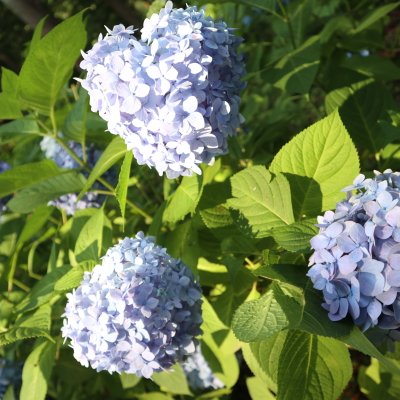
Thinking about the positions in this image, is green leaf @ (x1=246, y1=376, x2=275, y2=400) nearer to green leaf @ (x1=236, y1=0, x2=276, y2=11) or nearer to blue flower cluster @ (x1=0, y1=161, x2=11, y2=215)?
green leaf @ (x1=236, y1=0, x2=276, y2=11)

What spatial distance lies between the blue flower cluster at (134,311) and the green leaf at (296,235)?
25cm

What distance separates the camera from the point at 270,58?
1591 millimetres

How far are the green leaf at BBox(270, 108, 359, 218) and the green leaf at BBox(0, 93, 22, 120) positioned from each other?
651 mm

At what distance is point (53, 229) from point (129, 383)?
1.61 feet

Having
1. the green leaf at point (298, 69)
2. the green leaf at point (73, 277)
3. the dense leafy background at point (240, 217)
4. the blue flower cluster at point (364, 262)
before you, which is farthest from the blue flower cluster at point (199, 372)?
the blue flower cluster at point (364, 262)

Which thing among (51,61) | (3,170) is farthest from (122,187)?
(3,170)

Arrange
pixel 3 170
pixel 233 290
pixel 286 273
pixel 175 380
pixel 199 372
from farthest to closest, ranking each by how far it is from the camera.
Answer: pixel 3 170 → pixel 199 372 → pixel 175 380 → pixel 233 290 → pixel 286 273

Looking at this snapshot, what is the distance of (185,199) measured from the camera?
3.56 ft

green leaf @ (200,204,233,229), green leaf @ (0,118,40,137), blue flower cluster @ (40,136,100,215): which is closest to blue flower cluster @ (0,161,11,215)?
blue flower cluster @ (40,136,100,215)

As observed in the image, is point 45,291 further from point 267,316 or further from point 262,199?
point 267,316

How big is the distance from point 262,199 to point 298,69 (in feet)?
1.61

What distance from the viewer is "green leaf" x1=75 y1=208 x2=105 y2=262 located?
1.20 m

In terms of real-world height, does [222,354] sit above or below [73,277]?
below

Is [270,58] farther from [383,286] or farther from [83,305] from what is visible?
[383,286]
